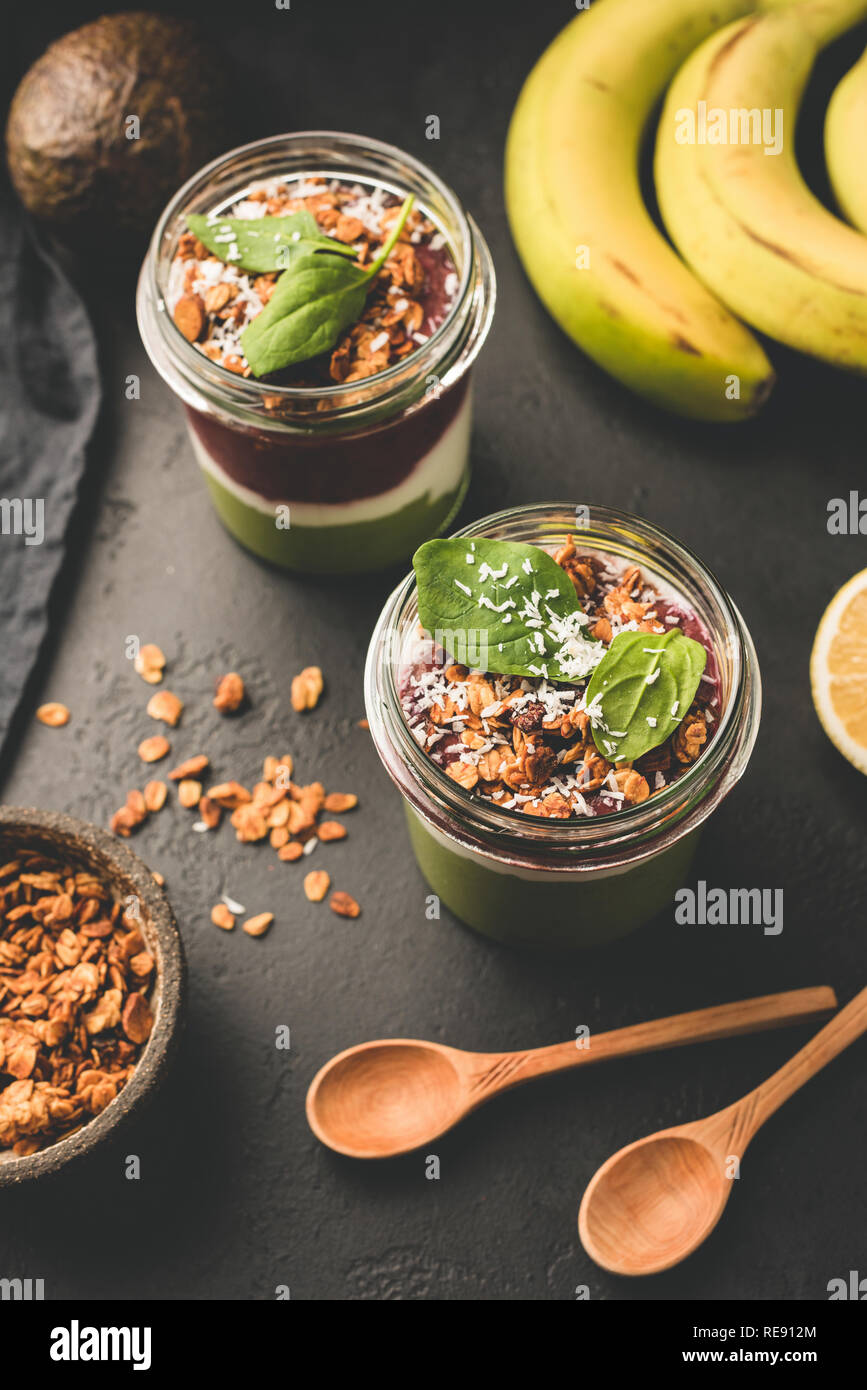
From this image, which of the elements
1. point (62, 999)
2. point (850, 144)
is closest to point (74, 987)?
point (62, 999)

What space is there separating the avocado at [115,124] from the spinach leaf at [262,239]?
1.58 feet

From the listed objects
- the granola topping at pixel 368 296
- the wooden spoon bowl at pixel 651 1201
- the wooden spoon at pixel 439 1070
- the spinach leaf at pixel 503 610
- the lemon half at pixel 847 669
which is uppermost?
the granola topping at pixel 368 296

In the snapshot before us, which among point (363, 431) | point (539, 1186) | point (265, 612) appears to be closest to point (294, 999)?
point (539, 1186)

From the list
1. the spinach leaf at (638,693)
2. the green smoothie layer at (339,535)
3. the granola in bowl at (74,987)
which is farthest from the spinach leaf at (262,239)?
the granola in bowl at (74,987)

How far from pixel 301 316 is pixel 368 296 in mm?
179

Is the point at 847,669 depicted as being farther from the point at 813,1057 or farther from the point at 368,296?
the point at 368,296

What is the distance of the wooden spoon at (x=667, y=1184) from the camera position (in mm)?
2180

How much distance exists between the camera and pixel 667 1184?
2.21 metres

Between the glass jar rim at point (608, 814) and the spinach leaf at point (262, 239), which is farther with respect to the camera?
the spinach leaf at point (262, 239)

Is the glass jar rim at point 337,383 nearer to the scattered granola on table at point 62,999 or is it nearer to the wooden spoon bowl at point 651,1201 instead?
the scattered granola on table at point 62,999

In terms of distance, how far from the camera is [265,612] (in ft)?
8.52

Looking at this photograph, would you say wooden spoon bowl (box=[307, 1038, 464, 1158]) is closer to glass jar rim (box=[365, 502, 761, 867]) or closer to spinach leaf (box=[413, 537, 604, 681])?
glass jar rim (box=[365, 502, 761, 867])

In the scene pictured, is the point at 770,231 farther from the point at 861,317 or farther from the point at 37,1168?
the point at 37,1168

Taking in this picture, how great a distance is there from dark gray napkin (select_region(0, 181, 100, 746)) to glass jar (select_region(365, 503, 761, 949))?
2.74 feet
